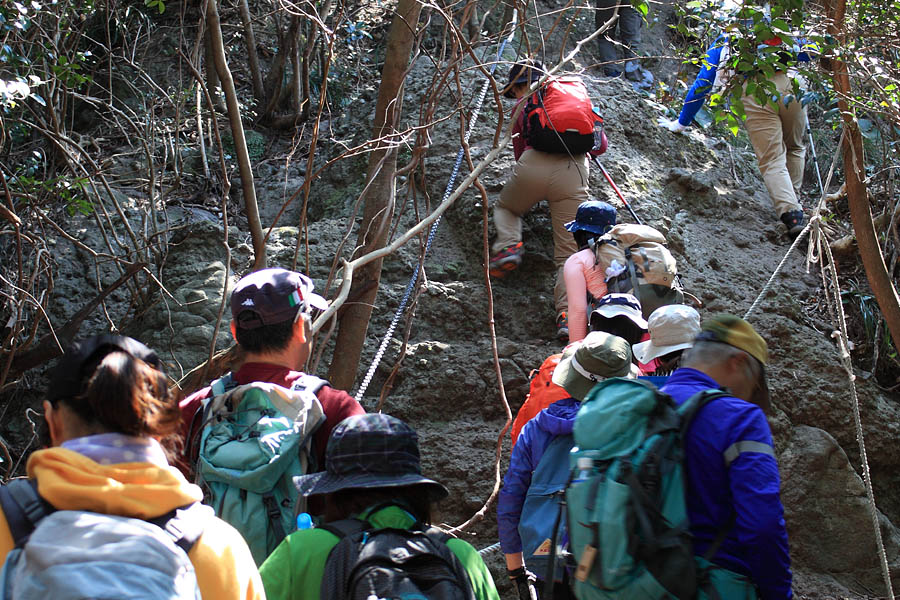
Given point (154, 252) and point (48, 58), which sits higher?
point (48, 58)

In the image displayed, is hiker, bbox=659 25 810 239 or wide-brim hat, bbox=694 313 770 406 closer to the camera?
wide-brim hat, bbox=694 313 770 406

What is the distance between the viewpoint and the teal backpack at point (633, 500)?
215cm

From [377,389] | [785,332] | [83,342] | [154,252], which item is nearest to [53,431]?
[83,342]

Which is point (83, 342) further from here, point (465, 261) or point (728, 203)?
point (728, 203)

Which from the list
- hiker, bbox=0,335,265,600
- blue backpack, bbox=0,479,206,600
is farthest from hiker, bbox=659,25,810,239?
blue backpack, bbox=0,479,206,600

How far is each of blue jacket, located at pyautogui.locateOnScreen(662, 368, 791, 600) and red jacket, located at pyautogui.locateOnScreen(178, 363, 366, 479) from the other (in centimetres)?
97

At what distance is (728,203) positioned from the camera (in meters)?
7.42

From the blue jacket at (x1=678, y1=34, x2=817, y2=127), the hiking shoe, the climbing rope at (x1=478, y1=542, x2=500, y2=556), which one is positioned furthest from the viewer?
the hiking shoe

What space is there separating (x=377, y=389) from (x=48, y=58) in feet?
10.3

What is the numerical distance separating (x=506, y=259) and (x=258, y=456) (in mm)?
3896

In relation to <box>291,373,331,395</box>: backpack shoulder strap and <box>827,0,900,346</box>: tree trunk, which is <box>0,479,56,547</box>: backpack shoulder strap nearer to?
<box>291,373,331,395</box>: backpack shoulder strap

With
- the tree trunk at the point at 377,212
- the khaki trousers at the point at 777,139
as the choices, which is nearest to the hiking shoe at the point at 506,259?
the tree trunk at the point at 377,212

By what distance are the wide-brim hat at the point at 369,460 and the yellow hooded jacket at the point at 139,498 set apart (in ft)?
1.33

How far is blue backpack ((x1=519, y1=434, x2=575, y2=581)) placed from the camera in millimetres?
3016
